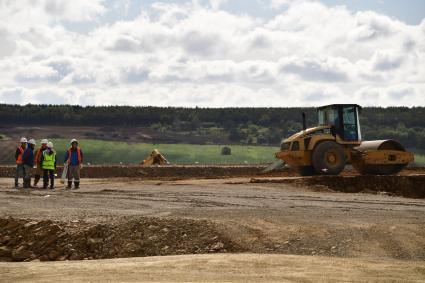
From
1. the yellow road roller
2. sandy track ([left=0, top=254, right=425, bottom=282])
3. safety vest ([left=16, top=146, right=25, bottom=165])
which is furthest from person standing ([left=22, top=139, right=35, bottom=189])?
sandy track ([left=0, top=254, right=425, bottom=282])

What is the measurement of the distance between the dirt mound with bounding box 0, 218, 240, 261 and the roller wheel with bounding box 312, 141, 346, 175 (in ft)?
48.6

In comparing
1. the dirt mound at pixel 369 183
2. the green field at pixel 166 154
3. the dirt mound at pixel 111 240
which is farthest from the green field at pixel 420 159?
the dirt mound at pixel 111 240

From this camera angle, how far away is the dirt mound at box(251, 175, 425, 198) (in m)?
26.8

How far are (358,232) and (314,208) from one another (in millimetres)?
4326

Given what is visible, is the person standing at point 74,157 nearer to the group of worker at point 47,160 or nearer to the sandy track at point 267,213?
the group of worker at point 47,160

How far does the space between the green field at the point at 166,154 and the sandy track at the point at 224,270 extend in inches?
1858

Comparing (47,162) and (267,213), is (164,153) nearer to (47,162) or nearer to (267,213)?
(47,162)

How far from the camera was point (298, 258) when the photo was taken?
11.6 meters

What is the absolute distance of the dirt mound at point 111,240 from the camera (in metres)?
13.1

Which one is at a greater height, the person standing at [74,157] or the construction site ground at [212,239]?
the person standing at [74,157]

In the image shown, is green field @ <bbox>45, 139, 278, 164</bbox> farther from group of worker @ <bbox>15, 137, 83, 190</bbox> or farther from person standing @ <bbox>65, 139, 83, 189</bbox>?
person standing @ <bbox>65, 139, 83, 189</bbox>

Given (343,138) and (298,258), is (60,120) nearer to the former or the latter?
(343,138)

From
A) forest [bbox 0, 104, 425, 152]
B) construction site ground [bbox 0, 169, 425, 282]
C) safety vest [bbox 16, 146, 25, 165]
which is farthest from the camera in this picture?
forest [bbox 0, 104, 425, 152]

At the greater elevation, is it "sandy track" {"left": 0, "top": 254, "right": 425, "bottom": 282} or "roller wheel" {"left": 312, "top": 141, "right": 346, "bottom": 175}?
"roller wheel" {"left": 312, "top": 141, "right": 346, "bottom": 175}
